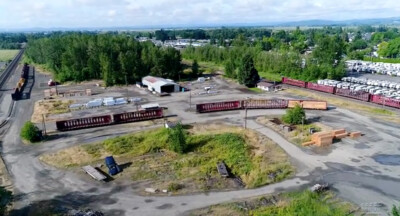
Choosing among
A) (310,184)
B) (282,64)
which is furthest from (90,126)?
(282,64)

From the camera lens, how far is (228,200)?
70.3 feet

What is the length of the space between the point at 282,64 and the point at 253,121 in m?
36.0

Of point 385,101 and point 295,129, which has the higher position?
point 385,101

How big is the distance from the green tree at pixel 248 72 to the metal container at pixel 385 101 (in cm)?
1894

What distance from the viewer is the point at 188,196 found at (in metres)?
22.0

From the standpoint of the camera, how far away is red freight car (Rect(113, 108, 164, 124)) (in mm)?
37781

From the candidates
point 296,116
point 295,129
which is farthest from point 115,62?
point 295,129

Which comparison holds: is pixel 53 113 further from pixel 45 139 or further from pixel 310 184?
pixel 310 184

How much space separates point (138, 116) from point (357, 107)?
2899 cm

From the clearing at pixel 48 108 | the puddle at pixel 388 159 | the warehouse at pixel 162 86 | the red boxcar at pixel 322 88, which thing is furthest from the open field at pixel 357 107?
the clearing at pixel 48 108

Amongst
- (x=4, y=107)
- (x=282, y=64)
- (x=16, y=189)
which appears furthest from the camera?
(x=282, y=64)

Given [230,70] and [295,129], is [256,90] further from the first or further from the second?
[295,129]

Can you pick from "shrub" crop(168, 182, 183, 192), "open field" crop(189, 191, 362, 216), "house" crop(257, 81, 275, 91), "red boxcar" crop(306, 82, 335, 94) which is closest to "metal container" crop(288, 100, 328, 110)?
"red boxcar" crop(306, 82, 335, 94)

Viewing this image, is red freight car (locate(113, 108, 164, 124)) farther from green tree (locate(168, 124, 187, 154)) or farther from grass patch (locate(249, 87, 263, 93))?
grass patch (locate(249, 87, 263, 93))
